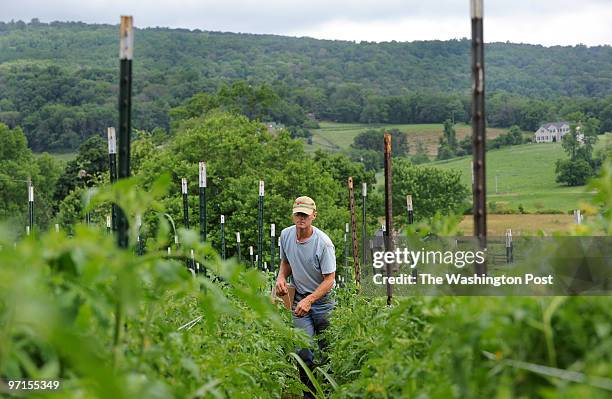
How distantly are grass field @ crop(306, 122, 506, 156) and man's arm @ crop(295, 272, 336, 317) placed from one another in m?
71.1

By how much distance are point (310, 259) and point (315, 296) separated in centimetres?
32

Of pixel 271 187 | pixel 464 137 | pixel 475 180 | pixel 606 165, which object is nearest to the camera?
pixel 606 165

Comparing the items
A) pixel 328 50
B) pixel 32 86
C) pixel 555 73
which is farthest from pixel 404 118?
pixel 328 50

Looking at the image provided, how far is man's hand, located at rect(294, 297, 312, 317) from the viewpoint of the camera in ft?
26.9

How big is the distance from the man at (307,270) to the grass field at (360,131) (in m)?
70.8

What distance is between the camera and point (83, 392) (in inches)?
98.2

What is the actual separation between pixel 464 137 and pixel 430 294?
81.1m

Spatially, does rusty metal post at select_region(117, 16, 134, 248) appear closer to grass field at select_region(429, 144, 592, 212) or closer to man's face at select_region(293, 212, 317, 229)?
man's face at select_region(293, 212, 317, 229)

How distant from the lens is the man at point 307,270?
822cm

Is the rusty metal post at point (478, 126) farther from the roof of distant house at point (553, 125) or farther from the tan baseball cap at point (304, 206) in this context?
the roof of distant house at point (553, 125)

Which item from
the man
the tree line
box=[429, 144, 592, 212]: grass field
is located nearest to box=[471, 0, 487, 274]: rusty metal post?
the man

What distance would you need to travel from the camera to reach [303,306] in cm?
822

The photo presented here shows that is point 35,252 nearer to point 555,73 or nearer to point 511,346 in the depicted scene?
point 511,346

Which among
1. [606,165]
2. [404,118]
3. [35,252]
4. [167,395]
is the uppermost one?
[404,118]
